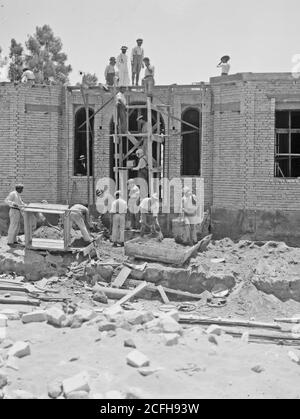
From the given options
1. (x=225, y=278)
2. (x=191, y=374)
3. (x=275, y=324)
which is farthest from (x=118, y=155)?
(x=191, y=374)

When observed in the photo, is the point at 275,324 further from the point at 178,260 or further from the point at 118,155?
the point at 118,155

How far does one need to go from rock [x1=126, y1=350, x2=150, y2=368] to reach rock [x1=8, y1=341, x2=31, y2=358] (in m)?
1.64

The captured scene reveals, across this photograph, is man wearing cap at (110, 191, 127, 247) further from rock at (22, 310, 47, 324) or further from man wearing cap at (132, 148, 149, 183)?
rock at (22, 310, 47, 324)

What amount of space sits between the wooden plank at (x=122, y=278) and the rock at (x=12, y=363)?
585cm

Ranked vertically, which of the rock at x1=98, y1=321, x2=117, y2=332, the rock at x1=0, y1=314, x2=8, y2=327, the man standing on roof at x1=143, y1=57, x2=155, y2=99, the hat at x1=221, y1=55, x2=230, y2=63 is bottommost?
the rock at x1=0, y1=314, x2=8, y2=327

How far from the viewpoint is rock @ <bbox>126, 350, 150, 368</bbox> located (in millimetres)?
7605

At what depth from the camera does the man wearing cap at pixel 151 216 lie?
48.4ft

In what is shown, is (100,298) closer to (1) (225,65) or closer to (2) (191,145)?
(2) (191,145)

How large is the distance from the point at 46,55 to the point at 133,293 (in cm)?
2022

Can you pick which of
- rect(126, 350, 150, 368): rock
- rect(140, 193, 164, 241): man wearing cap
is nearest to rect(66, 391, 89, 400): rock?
rect(126, 350, 150, 368): rock

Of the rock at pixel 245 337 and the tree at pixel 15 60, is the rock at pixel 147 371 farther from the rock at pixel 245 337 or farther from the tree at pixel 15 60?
the tree at pixel 15 60

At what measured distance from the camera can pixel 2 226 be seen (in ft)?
54.4

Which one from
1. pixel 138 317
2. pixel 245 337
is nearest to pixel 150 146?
pixel 138 317

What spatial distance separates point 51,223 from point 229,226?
5.57 meters
